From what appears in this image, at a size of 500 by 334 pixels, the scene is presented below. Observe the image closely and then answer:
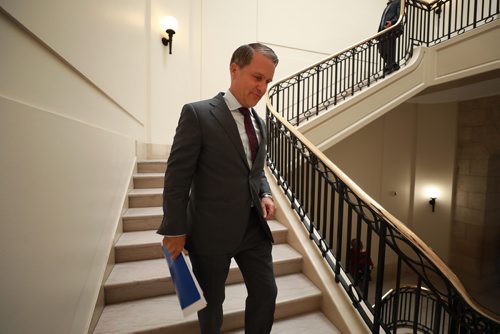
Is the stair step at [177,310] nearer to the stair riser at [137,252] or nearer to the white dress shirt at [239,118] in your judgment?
the stair riser at [137,252]

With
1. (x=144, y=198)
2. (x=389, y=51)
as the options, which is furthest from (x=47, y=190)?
(x=389, y=51)

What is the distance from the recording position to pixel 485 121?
625cm

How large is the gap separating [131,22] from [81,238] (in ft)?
8.31

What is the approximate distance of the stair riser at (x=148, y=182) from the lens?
3.01 meters

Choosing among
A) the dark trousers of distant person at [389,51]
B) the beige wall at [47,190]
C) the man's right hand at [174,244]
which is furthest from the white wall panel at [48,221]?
the dark trousers of distant person at [389,51]

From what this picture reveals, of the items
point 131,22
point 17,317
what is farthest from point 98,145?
point 131,22

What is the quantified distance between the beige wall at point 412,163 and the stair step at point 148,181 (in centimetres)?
475

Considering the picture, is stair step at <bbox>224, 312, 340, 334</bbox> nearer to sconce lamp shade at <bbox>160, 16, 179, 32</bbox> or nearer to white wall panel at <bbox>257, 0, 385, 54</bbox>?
sconce lamp shade at <bbox>160, 16, 179, 32</bbox>

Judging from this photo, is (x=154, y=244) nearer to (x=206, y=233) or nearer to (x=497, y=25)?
(x=206, y=233)

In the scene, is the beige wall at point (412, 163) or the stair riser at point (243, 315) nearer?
the stair riser at point (243, 315)

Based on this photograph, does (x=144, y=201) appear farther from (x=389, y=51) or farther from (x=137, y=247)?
(x=389, y=51)

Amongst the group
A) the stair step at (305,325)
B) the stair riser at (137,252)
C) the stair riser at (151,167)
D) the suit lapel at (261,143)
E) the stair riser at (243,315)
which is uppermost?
Result: the suit lapel at (261,143)

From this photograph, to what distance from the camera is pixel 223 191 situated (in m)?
1.24

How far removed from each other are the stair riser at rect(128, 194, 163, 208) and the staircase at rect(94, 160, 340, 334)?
0.15 m
